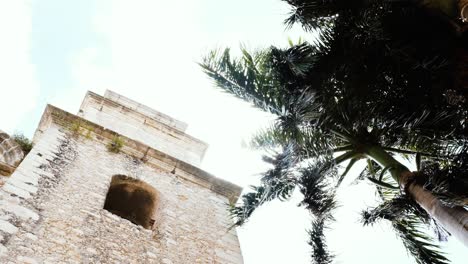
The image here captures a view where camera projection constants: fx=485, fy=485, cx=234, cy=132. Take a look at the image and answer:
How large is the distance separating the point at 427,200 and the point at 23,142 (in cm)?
744

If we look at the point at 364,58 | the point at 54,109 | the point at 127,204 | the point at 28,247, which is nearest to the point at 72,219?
the point at 28,247

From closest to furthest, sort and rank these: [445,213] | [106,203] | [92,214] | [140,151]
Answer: [445,213] → [92,214] → [106,203] → [140,151]

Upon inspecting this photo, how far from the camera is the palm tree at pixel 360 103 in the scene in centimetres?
565

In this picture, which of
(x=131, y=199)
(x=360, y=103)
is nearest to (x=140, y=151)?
(x=131, y=199)

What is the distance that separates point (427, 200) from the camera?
16.0ft

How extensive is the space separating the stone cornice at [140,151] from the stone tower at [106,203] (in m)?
0.02

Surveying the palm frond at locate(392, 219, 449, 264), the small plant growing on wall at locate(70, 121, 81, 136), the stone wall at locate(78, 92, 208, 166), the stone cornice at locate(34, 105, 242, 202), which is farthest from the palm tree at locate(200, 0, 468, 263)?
the stone wall at locate(78, 92, 208, 166)

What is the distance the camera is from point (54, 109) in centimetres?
966

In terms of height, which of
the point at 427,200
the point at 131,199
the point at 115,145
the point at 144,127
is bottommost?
the point at 427,200

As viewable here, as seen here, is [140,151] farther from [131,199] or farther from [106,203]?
[106,203]

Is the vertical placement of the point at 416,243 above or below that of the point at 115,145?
below

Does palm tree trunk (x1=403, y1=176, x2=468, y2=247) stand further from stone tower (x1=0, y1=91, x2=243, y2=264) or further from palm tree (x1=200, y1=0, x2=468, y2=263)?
stone tower (x1=0, y1=91, x2=243, y2=264)

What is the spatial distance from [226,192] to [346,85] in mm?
4520

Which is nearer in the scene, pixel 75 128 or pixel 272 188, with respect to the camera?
pixel 272 188
